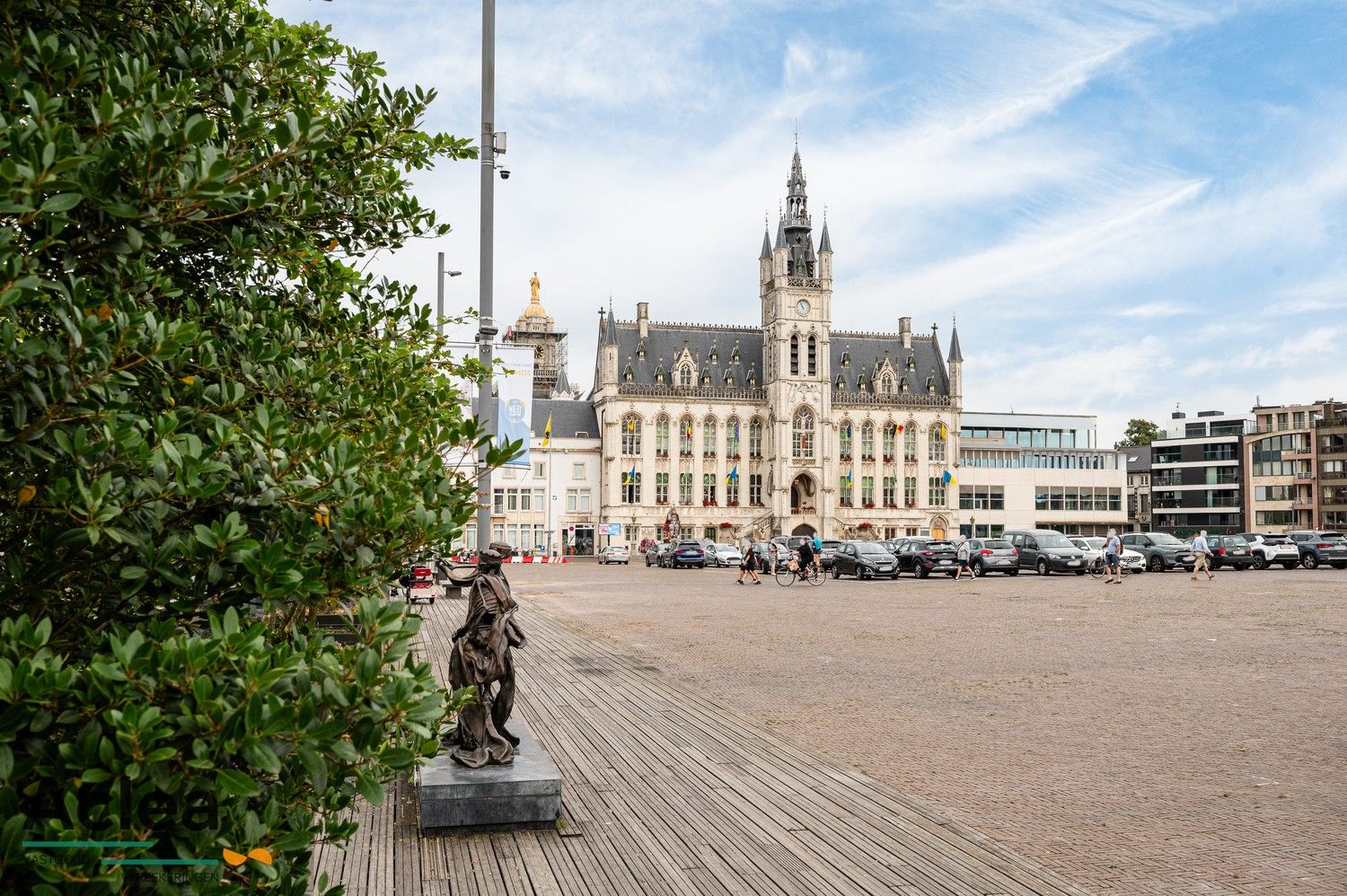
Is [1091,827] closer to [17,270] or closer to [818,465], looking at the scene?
[17,270]

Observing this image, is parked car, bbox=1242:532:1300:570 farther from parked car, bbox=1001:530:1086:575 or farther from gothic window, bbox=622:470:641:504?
gothic window, bbox=622:470:641:504

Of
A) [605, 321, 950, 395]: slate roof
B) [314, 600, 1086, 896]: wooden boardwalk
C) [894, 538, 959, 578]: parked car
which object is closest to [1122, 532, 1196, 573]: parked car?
[894, 538, 959, 578]: parked car

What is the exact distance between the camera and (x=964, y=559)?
152ft

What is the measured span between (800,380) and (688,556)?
1448 inches

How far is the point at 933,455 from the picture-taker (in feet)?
319

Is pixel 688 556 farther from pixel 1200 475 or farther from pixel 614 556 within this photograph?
pixel 1200 475

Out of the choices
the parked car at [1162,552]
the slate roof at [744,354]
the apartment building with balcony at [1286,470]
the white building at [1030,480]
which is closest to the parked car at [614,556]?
the slate roof at [744,354]

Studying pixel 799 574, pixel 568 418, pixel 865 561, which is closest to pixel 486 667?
pixel 799 574

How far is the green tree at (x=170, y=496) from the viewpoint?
8.06 feet

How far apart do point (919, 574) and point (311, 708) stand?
46173 millimetres

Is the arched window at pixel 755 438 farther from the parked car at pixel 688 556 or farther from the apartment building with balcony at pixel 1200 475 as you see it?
the apartment building with balcony at pixel 1200 475

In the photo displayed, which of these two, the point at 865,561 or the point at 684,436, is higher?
the point at 684,436

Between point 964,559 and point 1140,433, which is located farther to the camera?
point 1140,433

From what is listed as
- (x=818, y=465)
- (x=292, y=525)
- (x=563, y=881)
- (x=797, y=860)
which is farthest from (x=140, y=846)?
(x=818, y=465)
